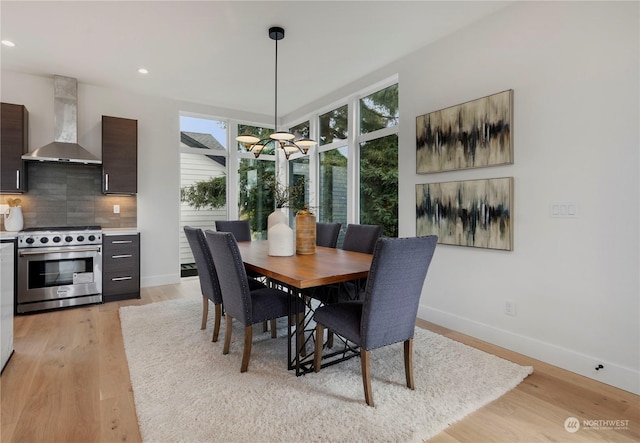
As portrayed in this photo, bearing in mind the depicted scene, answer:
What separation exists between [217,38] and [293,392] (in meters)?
3.13

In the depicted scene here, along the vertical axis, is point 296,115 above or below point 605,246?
above

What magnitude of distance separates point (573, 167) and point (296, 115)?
13.8ft

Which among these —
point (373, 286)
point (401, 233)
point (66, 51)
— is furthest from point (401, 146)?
point (66, 51)

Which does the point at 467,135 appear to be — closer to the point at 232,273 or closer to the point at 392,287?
the point at 392,287

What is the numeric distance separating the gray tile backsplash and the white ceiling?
1.17m

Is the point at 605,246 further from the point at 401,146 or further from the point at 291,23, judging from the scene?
the point at 291,23

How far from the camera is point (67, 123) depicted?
419 centimetres

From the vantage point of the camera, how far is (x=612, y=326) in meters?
2.21

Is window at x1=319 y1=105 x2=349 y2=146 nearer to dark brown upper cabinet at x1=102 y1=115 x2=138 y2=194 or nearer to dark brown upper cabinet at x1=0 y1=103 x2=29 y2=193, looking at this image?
dark brown upper cabinet at x1=102 y1=115 x2=138 y2=194

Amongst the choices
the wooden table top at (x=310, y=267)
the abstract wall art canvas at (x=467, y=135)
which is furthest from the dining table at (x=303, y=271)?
the abstract wall art canvas at (x=467, y=135)

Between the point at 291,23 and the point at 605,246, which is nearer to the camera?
the point at 605,246

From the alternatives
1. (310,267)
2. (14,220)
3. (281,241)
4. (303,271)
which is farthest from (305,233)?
(14,220)

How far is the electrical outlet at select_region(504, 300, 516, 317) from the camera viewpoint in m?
2.74

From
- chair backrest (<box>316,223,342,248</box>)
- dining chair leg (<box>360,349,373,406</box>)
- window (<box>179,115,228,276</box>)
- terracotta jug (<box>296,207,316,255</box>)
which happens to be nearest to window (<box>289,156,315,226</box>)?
window (<box>179,115,228,276</box>)
